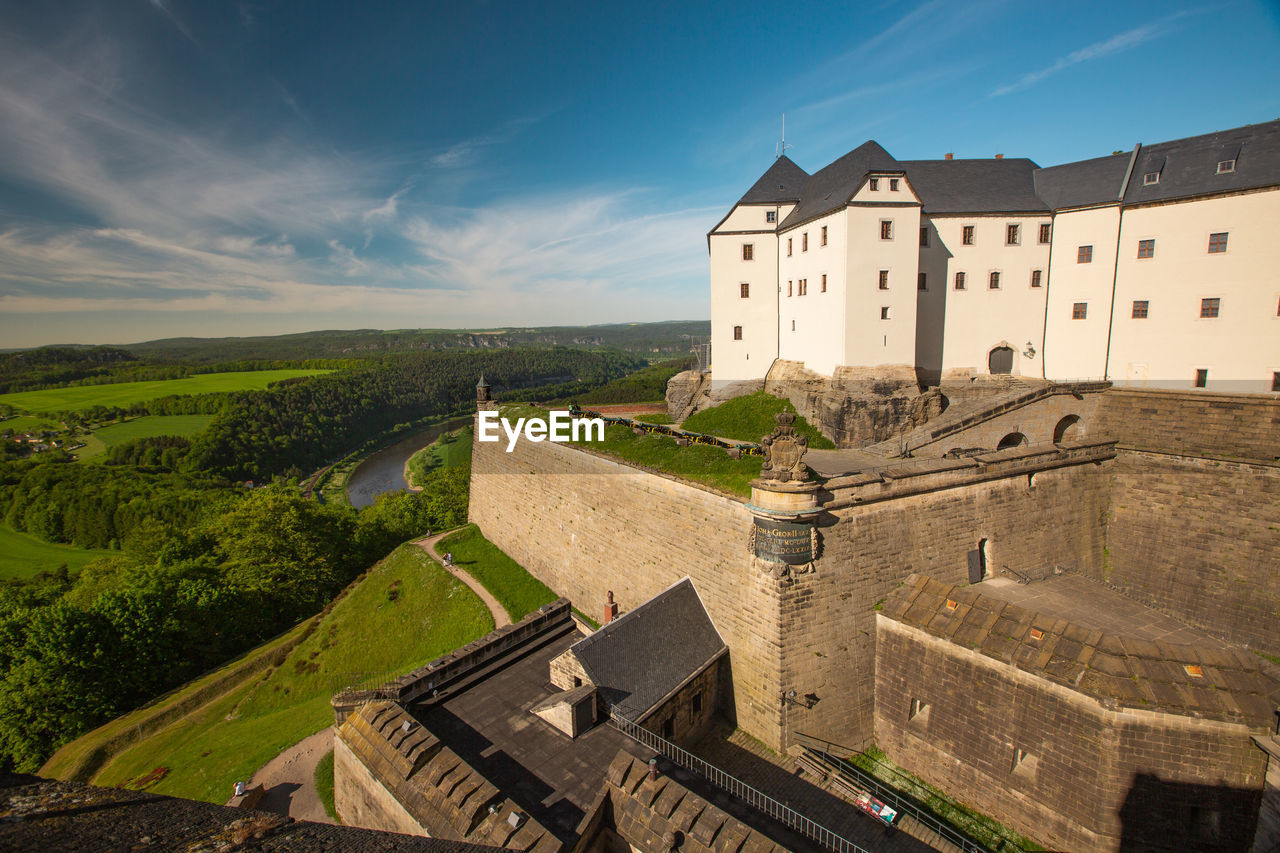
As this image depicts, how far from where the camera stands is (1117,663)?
11141mm

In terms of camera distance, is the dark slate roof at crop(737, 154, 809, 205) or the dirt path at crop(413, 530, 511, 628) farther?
the dark slate roof at crop(737, 154, 809, 205)

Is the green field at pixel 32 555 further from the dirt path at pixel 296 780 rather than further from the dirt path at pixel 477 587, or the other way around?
the dirt path at pixel 296 780

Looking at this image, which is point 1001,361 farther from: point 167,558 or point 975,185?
point 167,558

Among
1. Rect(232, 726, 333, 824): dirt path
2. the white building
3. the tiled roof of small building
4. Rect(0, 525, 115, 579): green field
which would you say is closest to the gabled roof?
the white building

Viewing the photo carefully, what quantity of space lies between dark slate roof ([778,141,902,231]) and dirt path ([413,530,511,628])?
21.0 meters

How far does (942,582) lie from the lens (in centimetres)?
1504

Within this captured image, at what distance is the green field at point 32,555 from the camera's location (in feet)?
145

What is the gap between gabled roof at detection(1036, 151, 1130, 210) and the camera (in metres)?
22.1

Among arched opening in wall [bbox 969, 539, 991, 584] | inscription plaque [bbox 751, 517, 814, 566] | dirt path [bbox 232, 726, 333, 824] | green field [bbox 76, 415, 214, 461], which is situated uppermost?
inscription plaque [bbox 751, 517, 814, 566]

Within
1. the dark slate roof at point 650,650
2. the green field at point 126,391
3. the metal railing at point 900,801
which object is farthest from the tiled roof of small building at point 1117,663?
the green field at point 126,391

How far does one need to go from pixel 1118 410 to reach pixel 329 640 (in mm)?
32244

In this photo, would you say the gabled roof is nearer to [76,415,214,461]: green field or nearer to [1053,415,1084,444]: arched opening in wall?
[1053,415,1084,444]: arched opening in wall

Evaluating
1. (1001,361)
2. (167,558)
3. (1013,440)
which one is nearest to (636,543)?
(1013,440)

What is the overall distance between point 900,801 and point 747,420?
1613cm
